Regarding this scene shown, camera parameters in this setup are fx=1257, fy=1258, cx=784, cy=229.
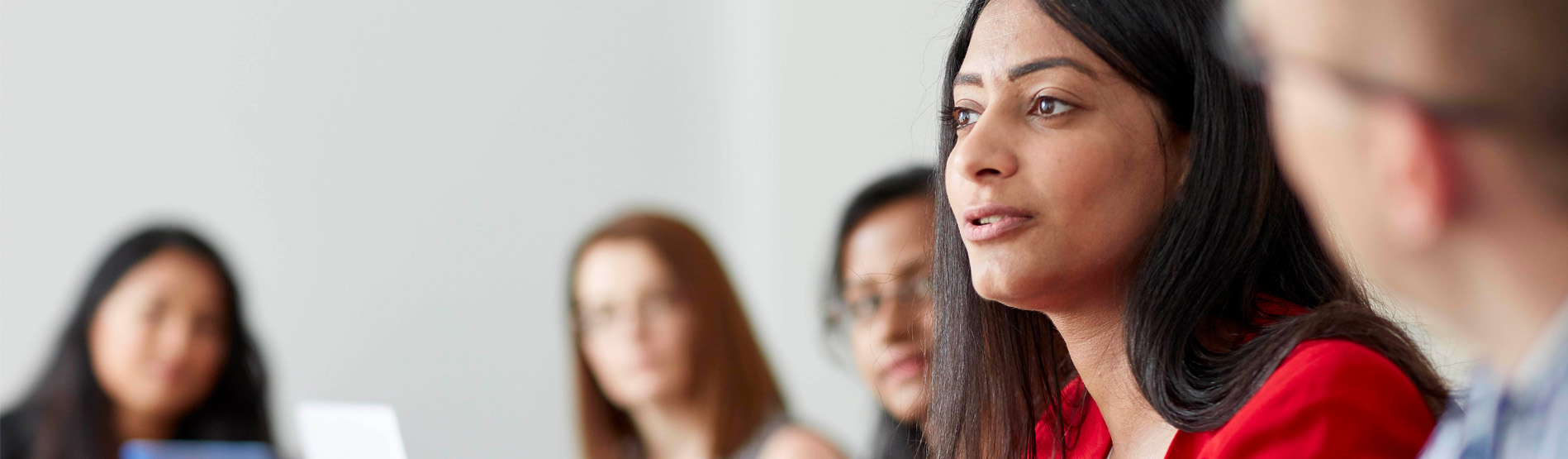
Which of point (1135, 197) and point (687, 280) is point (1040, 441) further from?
point (687, 280)

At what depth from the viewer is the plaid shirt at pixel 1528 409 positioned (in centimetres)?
45

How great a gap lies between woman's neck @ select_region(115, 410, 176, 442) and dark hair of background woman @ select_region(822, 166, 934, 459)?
1921 mm

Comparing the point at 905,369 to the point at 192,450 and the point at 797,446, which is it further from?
the point at 192,450

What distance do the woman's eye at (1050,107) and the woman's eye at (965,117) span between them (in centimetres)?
9

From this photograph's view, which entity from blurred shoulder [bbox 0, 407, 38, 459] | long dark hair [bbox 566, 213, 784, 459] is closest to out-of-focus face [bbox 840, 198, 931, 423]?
long dark hair [bbox 566, 213, 784, 459]

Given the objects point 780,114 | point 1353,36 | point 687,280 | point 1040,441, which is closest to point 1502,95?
point 1353,36

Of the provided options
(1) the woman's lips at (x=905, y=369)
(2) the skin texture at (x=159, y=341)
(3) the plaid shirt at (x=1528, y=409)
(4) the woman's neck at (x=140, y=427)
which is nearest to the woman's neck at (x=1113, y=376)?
(3) the plaid shirt at (x=1528, y=409)

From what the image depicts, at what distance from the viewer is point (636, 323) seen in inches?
101

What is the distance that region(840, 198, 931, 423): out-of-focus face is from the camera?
2.13 meters

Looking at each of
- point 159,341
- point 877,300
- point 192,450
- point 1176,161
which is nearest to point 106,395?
point 159,341

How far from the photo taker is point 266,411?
3.34 m

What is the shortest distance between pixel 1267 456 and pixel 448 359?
3.22 metres

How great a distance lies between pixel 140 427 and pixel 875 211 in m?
2.09

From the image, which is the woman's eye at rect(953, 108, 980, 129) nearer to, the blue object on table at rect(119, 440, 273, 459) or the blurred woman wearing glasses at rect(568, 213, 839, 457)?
the blurred woman wearing glasses at rect(568, 213, 839, 457)
